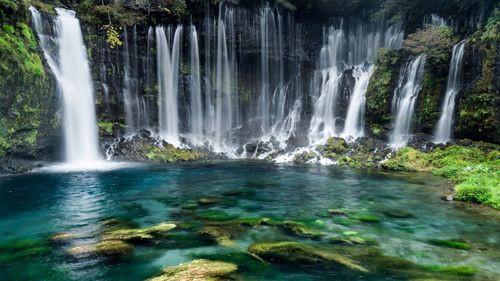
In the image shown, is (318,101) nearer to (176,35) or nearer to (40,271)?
(176,35)

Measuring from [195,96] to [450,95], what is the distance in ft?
67.5

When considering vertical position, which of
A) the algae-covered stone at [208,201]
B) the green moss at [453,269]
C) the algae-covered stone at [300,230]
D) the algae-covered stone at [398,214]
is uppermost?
the algae-covered stone at [300,230]

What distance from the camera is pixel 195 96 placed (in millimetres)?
32406

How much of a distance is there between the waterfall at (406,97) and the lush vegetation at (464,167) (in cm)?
406

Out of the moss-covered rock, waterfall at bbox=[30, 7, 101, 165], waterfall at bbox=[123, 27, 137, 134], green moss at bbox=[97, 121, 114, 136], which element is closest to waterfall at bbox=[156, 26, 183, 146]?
waterfall at bbox=[123, 27, 137, 134]

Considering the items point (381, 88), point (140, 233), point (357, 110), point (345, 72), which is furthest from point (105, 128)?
point (381, 88)

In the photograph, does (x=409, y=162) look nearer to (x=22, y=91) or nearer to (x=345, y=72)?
(x=345, y=72)

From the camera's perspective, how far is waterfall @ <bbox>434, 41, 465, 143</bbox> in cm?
2291

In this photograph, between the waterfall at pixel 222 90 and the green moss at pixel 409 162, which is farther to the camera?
the waterfall at pixel 222 90

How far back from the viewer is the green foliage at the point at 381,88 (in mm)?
27000

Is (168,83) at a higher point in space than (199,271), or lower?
higher

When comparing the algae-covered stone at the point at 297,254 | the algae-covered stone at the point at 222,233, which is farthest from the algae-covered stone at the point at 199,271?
the algae-covered stone at the point at 222,233

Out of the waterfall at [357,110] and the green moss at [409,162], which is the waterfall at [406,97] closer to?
the waterfall at [357,110]

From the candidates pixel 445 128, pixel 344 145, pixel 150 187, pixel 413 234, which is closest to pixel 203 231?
pixel 413 234
